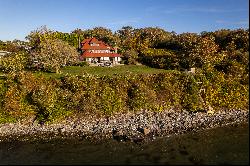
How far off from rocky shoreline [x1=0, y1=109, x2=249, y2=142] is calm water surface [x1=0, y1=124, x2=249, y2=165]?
2.36 metres

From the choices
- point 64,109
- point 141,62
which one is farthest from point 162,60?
point 64,109

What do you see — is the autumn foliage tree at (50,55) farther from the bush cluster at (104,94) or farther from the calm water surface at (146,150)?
the calm water surface at (146,150)

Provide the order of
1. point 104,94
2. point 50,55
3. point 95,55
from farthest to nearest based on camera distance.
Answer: point 95,55 < point 50,55 < point 104,94

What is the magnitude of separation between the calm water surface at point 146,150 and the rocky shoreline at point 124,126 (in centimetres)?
236

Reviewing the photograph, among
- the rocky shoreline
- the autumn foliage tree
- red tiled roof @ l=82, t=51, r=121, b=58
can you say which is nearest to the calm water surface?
the rocky shoreline

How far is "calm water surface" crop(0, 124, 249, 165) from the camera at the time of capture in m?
35.4

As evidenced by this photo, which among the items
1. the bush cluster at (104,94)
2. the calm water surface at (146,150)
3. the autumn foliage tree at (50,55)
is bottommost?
the calm water surface at (146,150)

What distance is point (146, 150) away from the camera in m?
40.0

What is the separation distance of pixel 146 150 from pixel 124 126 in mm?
11089

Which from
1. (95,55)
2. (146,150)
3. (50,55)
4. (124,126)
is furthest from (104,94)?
(95,55)

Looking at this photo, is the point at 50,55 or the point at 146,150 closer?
the point at 146,150

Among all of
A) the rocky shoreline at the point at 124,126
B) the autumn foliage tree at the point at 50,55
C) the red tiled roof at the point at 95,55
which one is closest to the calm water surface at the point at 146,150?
the rocky shoreline at the point at 124,126

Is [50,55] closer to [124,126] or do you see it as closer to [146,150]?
[124,126]

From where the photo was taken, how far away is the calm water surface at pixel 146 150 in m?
35.4
